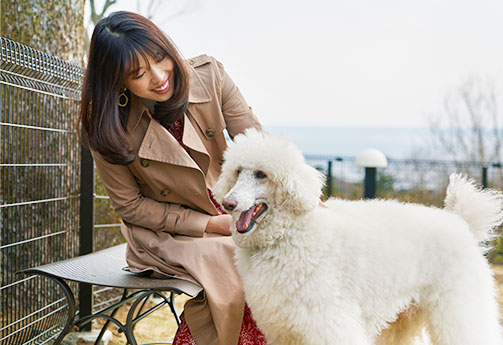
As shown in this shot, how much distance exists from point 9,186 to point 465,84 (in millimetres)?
7612

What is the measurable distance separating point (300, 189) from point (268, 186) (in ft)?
0.42

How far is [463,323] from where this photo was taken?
6.89 feet

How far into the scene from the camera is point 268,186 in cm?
201

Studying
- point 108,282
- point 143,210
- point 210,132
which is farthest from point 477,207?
point 108,282

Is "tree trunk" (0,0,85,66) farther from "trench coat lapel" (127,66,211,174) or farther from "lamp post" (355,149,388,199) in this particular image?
"lamp post" (355,149,388,199)

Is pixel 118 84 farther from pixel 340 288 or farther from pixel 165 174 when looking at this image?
pixel 340 288

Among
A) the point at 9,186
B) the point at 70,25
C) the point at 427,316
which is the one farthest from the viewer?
the point at 70,25

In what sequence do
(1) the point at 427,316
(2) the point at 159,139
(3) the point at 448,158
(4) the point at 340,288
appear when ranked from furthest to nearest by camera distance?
(3) the point at 448,158 → (2) the point at 159,139 → (1) the point at 427,316 → (4) the point at 340,288

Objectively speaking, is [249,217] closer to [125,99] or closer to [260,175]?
[260,175]

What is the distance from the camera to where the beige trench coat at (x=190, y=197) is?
2336 mm

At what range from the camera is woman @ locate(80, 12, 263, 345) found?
89.0 inches

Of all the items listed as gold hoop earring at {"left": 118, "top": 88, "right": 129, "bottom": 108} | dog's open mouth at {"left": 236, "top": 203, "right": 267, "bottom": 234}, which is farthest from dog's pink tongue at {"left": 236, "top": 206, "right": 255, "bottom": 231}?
gold hoop earring at {"left": 118, "top": 88, "right": 129, "bottom": 108}

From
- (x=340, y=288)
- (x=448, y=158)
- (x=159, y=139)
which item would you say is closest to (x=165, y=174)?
(x=159, y=139)

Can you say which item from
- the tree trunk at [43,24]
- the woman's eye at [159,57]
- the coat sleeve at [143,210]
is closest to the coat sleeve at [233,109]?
the woman's eye at [159,57]
